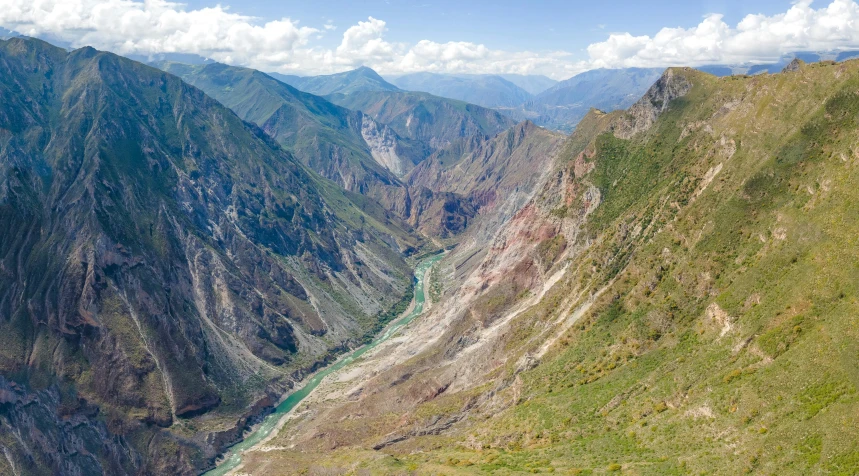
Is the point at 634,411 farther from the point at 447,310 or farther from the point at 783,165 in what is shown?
the point at 447,310

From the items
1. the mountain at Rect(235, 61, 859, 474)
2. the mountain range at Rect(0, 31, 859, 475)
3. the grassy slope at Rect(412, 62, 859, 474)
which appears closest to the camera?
the grassy slope at Rect(412, 62, 859, 474)

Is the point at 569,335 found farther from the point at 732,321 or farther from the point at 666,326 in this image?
the point at 732,321

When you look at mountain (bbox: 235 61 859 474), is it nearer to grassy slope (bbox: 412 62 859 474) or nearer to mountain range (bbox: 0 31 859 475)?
grassy slope (bbox: 412 62 859 474)

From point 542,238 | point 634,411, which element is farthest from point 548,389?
point 542,238

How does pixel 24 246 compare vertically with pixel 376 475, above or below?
above

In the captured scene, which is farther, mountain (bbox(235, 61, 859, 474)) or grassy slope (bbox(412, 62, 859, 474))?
mountain (bbox(235, 61, 859, 474))

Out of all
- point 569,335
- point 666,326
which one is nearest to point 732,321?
point 666,326

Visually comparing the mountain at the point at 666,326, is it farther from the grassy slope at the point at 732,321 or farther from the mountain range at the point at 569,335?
the mountain range at the point at 569,335

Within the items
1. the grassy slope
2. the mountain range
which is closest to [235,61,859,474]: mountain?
the grassy slope

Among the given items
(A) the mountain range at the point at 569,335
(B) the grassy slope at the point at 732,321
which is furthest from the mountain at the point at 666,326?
(A) the mountain range at the point at 569,335
